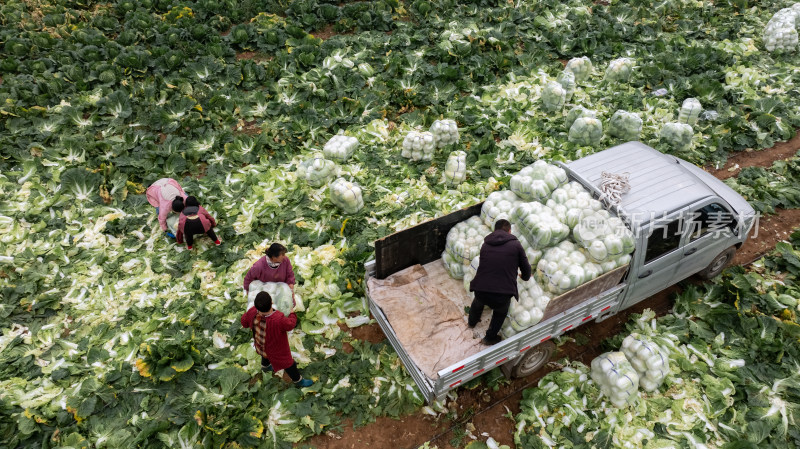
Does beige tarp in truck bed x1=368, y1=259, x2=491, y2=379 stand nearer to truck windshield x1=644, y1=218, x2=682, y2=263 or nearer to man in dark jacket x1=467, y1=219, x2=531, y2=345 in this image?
man in dark jacket x1=467, y1=219, x2=531, y2=345

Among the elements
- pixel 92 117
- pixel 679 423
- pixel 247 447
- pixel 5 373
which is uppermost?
pixel 92 117

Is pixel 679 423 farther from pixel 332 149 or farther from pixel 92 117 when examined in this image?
pixel 92 117

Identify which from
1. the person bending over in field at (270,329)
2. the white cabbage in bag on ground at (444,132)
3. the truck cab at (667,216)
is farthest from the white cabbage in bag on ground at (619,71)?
the person bending over in field at (270,329)

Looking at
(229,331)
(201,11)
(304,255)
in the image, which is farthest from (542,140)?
(201,11)

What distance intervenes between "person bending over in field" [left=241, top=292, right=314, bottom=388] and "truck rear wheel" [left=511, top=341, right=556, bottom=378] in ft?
9.16

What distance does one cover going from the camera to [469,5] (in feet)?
48.2

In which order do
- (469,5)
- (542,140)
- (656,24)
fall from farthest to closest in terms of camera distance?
(469,5)
(656,24)
(542,140)

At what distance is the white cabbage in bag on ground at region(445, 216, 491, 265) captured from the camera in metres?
5.95

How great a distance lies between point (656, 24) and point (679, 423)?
1246cm

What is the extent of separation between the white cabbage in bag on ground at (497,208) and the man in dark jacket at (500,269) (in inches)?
39.3

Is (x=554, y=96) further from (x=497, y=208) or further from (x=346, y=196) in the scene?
(x=346, y=196)

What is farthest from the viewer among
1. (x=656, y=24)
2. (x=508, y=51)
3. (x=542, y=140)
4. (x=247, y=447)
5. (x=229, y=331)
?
(x=656, y=24)

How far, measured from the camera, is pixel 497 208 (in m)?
6.20

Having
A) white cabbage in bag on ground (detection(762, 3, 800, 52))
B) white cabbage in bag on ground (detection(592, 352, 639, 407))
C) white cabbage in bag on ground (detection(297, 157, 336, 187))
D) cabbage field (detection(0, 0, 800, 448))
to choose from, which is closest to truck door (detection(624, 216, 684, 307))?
cabbage field (detection(0, 0, 800, 448))
